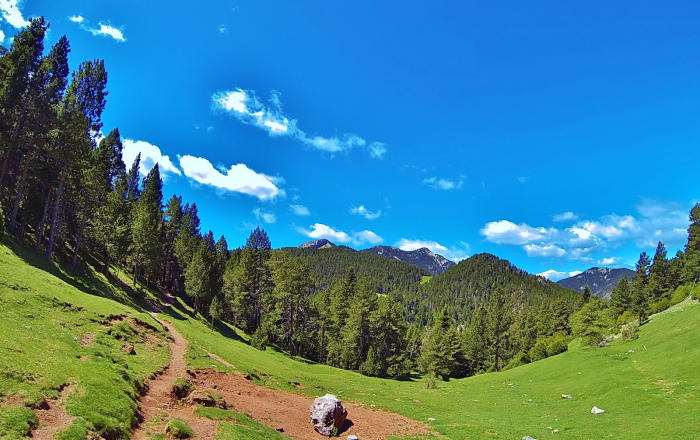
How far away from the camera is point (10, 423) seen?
420 inches

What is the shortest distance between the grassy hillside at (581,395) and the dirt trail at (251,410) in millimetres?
2125

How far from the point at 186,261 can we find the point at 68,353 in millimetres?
71310

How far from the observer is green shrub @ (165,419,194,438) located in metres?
14.6

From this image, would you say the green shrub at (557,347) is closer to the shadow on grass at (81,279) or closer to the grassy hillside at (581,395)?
the grassy hillside at (581,395)

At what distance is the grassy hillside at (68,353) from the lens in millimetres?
12727

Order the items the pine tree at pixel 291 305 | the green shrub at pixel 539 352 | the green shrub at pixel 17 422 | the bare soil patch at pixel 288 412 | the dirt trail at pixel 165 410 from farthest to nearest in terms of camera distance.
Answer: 1. the green shrub at pixel 539 352
2. the pine tree at pixel 291 305
3. the bare soil patch at pixel 288 412
4. the dirt trail at pixel 165 410
5. the green shrub at pixel 17 422

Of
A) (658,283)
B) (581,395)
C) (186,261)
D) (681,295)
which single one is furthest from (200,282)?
(658,283)

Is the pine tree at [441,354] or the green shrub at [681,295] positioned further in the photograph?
the pine tree at [441,354]

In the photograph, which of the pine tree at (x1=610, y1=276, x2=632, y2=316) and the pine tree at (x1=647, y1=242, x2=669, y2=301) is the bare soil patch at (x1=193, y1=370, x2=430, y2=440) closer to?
the pine tree at (x1=610, y1=276, x2=632, y2=316)

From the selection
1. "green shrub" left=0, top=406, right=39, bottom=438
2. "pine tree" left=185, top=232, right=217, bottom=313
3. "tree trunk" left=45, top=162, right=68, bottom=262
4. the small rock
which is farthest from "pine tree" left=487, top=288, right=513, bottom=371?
"green shrub" left=0, top=406, right=39, bottom=438

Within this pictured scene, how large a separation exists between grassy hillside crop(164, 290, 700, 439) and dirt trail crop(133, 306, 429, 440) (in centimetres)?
213

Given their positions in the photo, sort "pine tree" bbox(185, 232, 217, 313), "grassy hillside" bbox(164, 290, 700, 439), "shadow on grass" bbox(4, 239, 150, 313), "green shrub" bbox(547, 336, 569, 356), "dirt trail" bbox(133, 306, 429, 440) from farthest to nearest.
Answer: "pine tree" bbox(185, 232, 217, 313) → "green shrub" bbox(547, 336, 569, 356) → "shadow on grass" bbox(4, 239, 150, 313) → "grassy hillside" bbox(164, 290, 700, 439) → "dirt trail" bbox(133, 306, 429, 440)

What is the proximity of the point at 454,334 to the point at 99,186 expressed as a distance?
7646 cm

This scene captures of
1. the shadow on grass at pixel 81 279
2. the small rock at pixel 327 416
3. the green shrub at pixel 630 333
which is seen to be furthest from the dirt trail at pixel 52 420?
the green shrub at pixel 630 333
